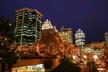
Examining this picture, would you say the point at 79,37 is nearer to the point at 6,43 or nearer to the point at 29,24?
the point at 29,24

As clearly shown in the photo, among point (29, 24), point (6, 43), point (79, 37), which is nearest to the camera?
point (6, 43)

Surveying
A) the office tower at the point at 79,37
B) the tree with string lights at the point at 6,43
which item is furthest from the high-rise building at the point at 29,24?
the tree with string lights at the point at 6,43

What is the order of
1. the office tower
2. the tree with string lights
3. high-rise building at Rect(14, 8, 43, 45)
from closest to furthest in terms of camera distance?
the tree with string lights < high-rise building at Rect(14, 8, 43, 45) < the office tower

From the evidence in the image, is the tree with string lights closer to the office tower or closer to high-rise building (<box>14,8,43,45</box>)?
high-rise building (<box>14,8,43,45</box>)

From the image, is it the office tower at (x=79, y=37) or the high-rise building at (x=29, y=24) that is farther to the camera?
the office tower at (x=79, y=37)

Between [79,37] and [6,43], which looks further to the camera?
[79,37]

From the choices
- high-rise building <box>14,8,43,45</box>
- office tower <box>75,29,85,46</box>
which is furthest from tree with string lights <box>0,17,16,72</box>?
office tower <box>75,29,85,46</box>

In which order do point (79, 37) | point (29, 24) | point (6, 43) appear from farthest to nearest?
point (79, 37) → point (29, 24) → point (6, 43)

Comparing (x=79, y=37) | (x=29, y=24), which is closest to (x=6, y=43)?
(x=29, y=24)

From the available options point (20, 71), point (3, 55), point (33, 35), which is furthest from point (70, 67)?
Result: point (33, 35)

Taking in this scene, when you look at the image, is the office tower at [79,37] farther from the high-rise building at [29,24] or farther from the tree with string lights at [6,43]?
the tree with string lights at [6,43]

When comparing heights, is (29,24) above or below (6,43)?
above

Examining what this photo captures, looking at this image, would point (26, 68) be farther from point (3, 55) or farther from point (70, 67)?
point (70, 67)

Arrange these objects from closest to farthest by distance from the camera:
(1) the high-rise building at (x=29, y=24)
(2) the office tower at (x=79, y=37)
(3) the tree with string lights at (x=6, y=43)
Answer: (3) the tree with string lights at (x=6, y=43)
(1) the high-rise building at (x=29, y=24)
(2) the office tower at (x=79, y=37)
